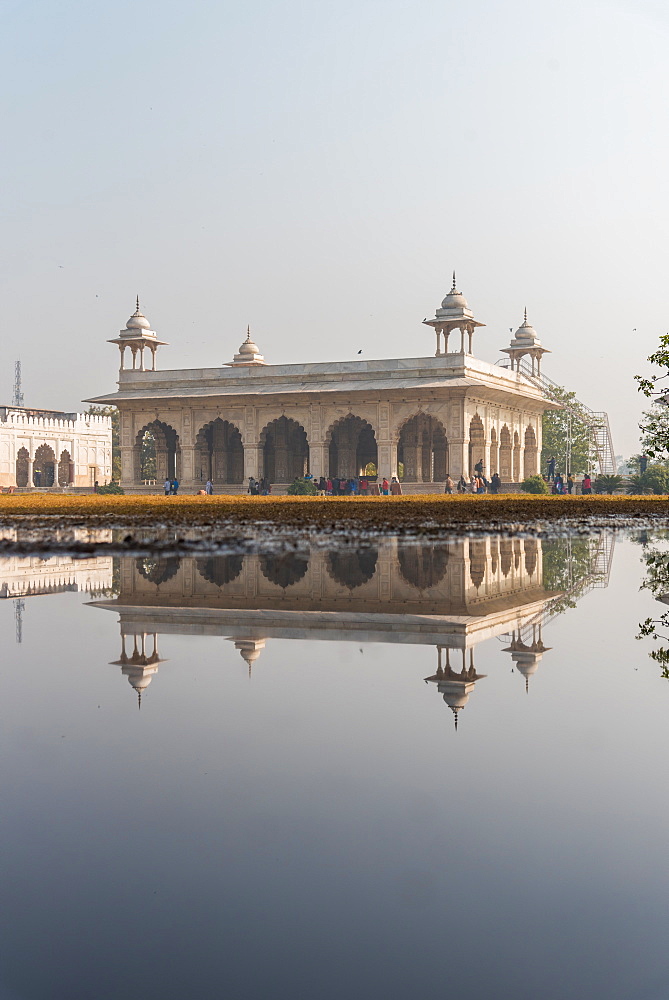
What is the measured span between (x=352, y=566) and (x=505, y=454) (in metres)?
35.2

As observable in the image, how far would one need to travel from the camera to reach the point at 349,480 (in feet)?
125

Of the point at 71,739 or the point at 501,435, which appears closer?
the point at 71,739

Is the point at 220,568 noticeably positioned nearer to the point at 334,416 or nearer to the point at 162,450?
the point at 334,416

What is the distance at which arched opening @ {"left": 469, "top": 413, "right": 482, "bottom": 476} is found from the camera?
38156 millimetres

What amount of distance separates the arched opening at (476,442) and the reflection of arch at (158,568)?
97.0 feet

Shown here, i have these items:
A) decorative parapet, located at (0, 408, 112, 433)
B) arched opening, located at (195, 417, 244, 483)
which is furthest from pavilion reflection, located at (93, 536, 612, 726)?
decorative parapet, located at (0, 408, 112, 433)

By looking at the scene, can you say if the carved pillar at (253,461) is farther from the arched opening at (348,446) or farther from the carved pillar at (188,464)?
the arched opening at (348,446)

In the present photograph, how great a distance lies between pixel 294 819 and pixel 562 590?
4.90m

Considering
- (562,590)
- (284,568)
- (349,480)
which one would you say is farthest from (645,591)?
(349,480)

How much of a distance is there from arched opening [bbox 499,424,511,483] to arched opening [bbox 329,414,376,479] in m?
5.33

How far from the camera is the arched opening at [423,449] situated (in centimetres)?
4072

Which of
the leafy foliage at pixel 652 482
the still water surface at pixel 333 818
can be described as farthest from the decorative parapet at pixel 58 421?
the still water surface at pixel 333 818

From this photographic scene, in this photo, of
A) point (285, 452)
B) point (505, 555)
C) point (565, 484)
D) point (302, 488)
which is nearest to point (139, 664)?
point (505, 555)

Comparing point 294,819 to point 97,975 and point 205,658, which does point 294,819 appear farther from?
point 205,658
